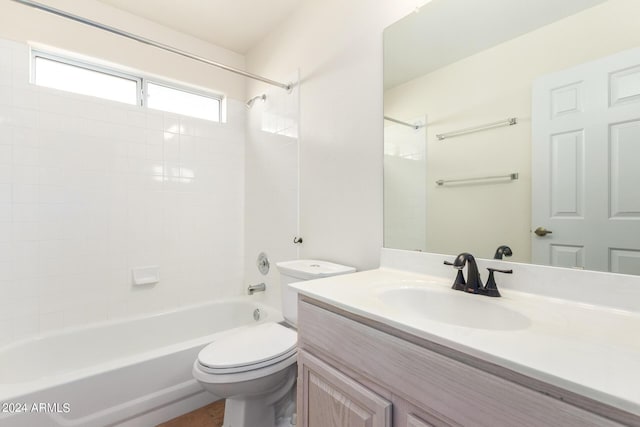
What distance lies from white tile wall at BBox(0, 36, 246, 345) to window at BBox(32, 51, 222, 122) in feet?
0.47

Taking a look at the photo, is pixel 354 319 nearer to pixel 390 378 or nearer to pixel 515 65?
pixel 390 378

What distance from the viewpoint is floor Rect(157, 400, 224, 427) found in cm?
155

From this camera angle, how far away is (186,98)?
95.7 inches

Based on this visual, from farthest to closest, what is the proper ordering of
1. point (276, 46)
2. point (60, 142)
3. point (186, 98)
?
1. point (186, 98)
2. point (276, 46)
3. point (60, 142)

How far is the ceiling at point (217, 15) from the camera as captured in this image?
1925mm

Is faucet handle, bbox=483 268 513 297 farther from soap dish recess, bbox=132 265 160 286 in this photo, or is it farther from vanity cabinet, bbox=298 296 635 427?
soap dish recess, bbox=132 265 160 286

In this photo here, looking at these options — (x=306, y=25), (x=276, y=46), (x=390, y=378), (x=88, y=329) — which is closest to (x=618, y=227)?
(x=390, y=378)

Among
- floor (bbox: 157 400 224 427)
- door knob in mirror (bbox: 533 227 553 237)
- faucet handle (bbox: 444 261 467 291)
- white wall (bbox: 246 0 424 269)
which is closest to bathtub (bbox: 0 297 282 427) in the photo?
floor (bbox: 157 400 224 427)

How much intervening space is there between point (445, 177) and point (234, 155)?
6.20 feet

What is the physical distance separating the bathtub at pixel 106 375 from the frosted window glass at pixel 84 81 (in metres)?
1.59

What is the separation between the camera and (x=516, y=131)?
3.28 feet

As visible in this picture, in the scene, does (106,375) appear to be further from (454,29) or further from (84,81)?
(454,29)

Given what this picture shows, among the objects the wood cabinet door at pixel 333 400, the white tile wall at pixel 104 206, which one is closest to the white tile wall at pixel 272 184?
the white tile wall at pixel 104 206

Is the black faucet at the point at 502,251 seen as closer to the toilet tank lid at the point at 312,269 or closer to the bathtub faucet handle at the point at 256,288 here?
the toilet tank lid at the point at 312,269
